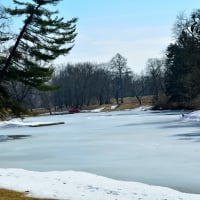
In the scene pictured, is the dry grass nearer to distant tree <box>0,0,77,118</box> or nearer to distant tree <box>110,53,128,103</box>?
distant tree <box>0,0,77,118</box>

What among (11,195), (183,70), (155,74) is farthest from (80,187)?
(155,74)

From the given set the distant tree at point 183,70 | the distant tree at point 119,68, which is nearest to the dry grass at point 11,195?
the distant tree at point 183,70

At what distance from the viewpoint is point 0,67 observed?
443 inches

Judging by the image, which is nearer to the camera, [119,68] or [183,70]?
[183,70]

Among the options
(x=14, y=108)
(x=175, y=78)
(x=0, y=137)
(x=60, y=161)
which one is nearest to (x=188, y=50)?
(x=175, y=78)

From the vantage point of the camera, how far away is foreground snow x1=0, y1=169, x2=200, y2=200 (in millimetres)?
8484

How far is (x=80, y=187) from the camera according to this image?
9.52 metres

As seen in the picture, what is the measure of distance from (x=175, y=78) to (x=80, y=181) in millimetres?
65229

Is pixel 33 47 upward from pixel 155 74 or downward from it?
downward

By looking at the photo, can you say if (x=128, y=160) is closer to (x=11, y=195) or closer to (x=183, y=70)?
(x=11, y=195)

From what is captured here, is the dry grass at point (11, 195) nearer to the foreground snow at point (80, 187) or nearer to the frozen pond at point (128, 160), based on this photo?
the foreground snow at point (80, 187)

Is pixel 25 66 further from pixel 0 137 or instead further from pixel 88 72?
pixel 88 72

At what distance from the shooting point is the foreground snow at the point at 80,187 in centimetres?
848

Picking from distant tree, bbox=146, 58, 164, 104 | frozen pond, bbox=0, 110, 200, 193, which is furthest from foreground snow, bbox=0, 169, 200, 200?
distant tree, bbox=146, 58, 164, 104
